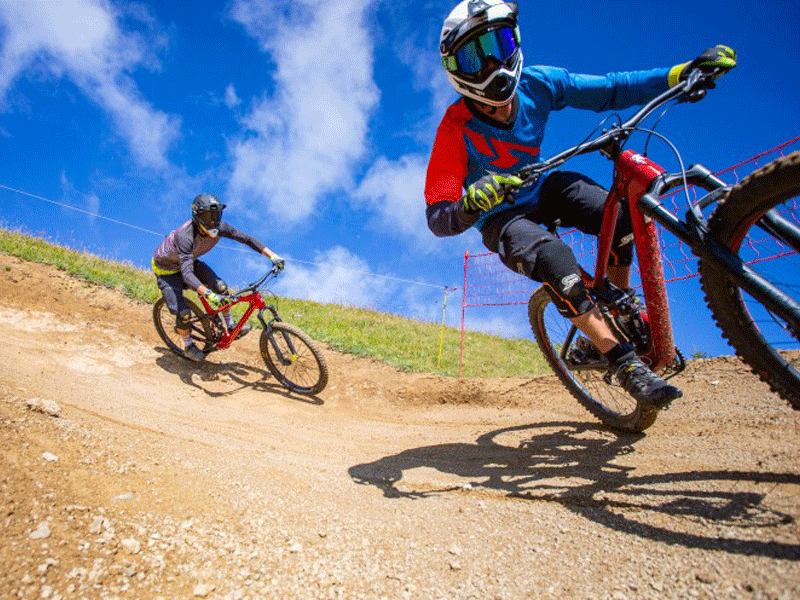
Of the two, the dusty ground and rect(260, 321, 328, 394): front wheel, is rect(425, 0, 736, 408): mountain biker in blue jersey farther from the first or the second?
rect(260, 321, 328, 394): front wheel

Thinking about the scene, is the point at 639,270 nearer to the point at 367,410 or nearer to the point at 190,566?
the point at 190,566

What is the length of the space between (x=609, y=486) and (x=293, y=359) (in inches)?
225

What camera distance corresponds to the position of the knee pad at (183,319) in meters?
8.41

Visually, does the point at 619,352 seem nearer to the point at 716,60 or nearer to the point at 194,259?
the point at 716,60

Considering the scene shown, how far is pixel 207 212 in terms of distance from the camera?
8.07 m

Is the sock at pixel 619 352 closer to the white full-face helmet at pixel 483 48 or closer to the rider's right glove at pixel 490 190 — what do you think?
the rider's right glove at pixel 490 190

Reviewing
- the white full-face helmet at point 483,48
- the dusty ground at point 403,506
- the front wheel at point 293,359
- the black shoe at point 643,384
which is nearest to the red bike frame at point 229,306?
the front wheel at point 293,359

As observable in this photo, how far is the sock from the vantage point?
10.3 feet

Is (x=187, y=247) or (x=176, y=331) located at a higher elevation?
(x=187, y=247)

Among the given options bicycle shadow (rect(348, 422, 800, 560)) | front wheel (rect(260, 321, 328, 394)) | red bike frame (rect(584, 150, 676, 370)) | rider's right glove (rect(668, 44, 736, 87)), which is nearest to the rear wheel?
front wheel (rect(260, 321, 328, 394))

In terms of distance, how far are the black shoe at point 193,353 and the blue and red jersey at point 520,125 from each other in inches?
254

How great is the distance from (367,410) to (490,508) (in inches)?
191

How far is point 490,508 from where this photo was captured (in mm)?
2863

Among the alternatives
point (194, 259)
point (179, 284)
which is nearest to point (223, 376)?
point (179, 284)
